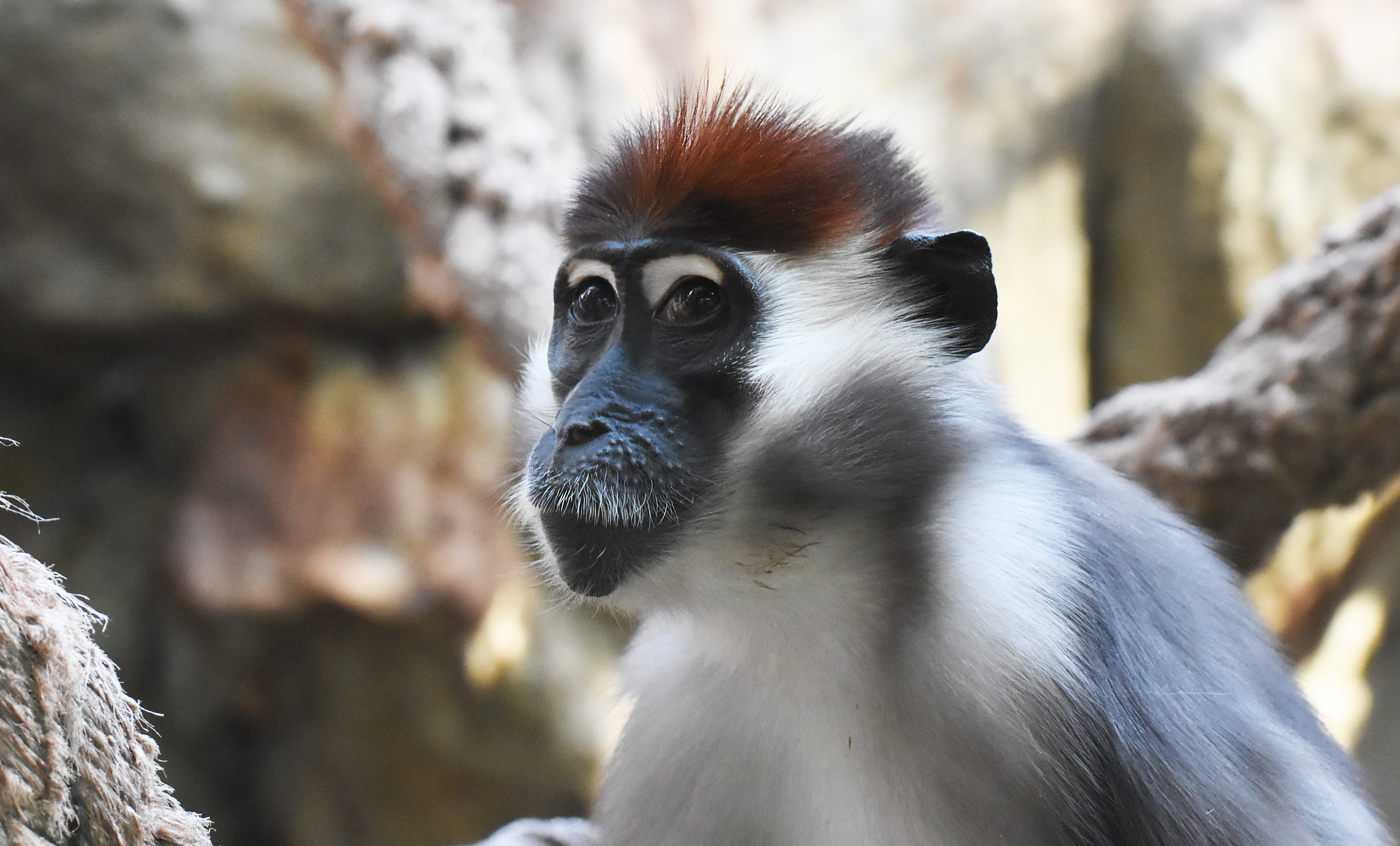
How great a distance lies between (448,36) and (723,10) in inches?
80.1

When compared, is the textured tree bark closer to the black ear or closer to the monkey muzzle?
the black ear

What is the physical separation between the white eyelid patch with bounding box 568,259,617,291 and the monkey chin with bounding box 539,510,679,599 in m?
0.35

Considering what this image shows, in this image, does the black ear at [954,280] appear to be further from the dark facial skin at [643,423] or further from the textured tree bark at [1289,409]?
the textured tree bark at [1289,409]

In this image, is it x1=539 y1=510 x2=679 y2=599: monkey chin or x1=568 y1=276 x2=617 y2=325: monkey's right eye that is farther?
x1=568 y1=276 x2=617 y2=325: monkey's right eye

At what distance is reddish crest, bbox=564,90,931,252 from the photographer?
1.53 meters

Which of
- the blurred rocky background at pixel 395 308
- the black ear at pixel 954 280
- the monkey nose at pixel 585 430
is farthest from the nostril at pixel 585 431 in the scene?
the blurred rocky background at pixel 395 308

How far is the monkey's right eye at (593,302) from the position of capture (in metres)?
1.61

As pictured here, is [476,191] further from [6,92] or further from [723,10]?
[6,92]

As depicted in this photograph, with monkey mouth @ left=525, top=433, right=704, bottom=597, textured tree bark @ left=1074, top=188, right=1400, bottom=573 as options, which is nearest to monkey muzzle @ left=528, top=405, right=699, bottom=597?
monkey mouth @ left=525, top=433, right=704, bottom=597

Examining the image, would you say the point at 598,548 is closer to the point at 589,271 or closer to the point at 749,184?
the point at 589,271

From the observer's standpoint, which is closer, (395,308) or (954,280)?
(954,280)

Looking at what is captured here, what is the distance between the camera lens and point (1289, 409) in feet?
8.36

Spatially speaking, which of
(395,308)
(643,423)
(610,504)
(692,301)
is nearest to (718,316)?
(692,301)

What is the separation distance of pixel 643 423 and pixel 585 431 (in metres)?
0.07
